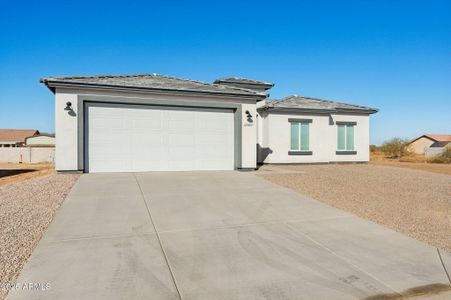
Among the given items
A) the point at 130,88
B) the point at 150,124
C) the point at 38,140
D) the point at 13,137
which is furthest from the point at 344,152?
the point at 13,137

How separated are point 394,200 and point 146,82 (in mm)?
10303

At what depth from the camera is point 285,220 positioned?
6.28 metres

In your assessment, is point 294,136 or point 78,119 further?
Result: point 294,136

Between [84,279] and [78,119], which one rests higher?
[78,119]

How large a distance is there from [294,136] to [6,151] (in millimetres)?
27781

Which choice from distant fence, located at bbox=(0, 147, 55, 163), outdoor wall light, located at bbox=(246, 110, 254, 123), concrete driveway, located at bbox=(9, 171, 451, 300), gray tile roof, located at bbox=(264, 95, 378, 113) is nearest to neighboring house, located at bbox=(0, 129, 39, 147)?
distant fence, located at bbox=(0, 147, 55, 163)

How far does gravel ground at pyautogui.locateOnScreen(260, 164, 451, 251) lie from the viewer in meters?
6.04

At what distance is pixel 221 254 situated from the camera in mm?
4512

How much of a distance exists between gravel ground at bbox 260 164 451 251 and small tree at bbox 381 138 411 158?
25.2m

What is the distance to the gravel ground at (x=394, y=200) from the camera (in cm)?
604

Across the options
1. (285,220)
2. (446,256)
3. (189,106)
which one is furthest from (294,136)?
(446,256)

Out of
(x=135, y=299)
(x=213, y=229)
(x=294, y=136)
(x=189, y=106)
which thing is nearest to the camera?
(x=135, y=299)

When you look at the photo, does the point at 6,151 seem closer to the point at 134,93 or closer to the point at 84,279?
the point at 134,93
